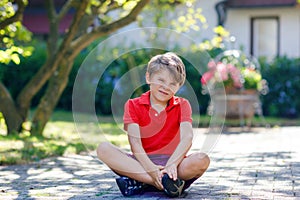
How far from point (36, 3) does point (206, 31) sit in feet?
18.6

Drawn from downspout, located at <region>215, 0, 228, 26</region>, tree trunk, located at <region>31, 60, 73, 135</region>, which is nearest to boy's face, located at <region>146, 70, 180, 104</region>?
tree trunk, located at <region>31, 60, 73, 135</region>

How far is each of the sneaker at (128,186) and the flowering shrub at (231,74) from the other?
8172 mm

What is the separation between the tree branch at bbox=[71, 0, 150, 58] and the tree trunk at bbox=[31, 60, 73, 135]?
380 millimetres

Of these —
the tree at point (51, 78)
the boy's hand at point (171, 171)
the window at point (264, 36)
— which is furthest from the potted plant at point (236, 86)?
the boy's hand at point (171, 171)

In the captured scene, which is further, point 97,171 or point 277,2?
point 277,2

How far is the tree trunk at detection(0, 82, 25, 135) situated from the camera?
34.8 ft

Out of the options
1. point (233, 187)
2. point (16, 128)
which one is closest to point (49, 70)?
point (16, 128)

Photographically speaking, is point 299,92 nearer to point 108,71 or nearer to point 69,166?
point 108,71

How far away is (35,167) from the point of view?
293 inches

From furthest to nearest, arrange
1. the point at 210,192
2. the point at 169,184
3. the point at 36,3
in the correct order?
the point at 36,3 < the point at 210,192 < the point at 169,184

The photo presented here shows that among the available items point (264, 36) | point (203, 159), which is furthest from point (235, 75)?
point (203, 159)

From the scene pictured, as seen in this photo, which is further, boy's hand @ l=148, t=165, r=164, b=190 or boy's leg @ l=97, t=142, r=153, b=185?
boy's leg @ l=97, t=142, r=153, b=185

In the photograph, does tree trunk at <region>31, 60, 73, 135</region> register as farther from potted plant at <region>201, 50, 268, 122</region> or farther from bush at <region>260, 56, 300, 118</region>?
bush at <region>260, 56, 300, 118</region>

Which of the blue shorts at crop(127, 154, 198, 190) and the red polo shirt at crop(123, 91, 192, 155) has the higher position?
the red polo shirt at crop(123, 91, 192, 155)
